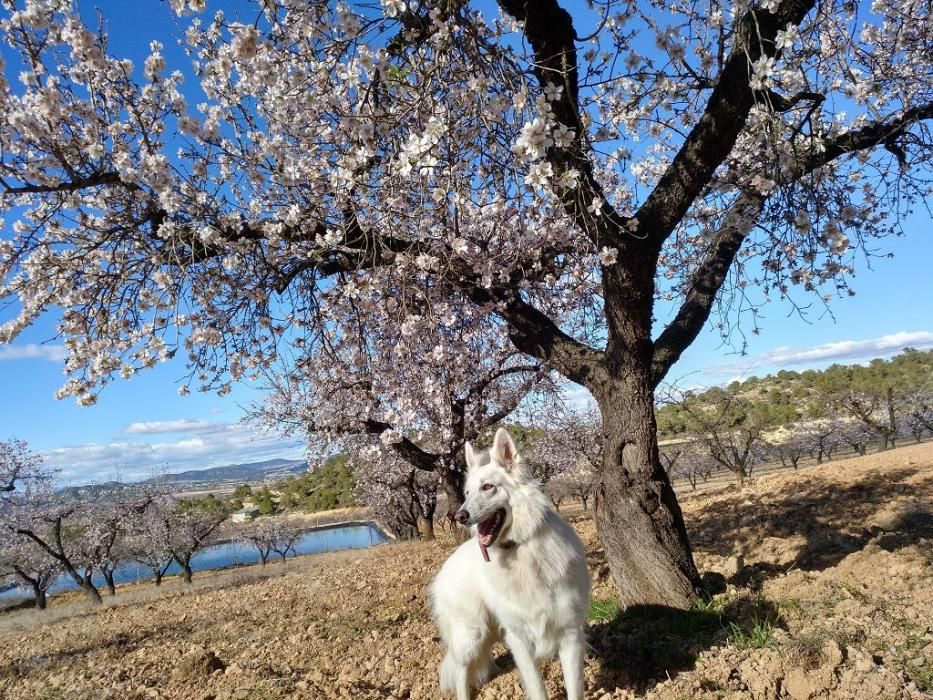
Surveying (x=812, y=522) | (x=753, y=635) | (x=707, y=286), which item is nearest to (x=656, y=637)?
(x=753, y=635)

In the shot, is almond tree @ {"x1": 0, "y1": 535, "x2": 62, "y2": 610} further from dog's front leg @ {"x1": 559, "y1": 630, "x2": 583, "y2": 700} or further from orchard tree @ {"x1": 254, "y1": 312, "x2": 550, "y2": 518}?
dog's front leg @ {"x1": 559, "y1": 630, "x2": 583, "y2": 700}

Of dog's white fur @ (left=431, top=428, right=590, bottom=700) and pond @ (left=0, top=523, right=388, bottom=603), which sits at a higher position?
dog's white fur @ (left=431, top=428, right=590, bottom=700)

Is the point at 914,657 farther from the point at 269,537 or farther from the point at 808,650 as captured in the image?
the point at 269,537

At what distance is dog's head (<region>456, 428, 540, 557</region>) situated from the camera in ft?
12.2

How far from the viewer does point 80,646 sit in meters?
7.89

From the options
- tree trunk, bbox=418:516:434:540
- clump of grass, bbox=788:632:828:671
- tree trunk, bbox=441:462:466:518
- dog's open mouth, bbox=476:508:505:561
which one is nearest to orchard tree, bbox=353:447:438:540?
tree trunk, bbox=418:516:434:540

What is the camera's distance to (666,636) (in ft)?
14.3

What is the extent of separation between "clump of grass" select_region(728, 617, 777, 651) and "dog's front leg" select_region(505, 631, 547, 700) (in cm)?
147

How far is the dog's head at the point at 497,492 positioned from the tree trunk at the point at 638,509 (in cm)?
155

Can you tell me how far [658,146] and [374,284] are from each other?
14.8 feet

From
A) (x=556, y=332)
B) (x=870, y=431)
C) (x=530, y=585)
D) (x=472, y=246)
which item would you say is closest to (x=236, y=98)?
(x=472, y=246)

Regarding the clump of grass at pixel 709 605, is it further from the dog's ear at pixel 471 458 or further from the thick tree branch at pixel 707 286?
the dog's ear at pixel 471 458

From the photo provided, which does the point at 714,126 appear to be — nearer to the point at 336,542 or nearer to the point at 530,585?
the point at 530,585

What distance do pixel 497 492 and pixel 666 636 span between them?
1992 millimetres
